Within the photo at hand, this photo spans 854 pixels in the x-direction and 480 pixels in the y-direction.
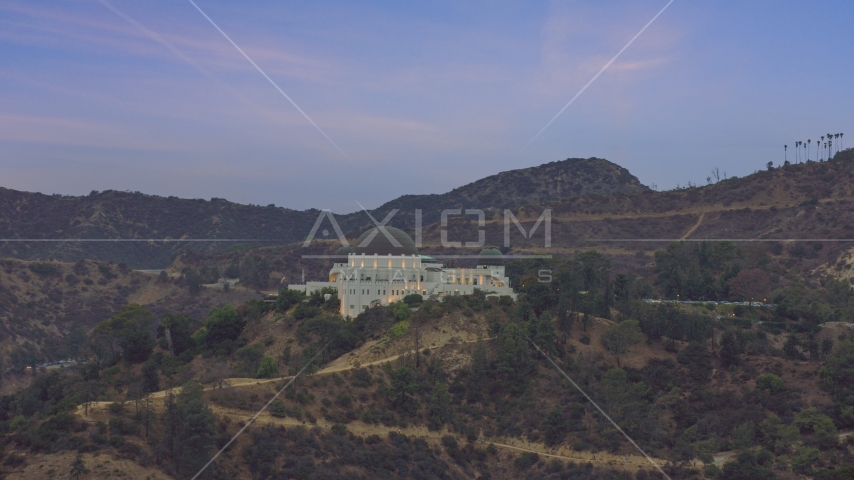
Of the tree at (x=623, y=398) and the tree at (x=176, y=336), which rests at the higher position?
the tree at (x=176, y=336)

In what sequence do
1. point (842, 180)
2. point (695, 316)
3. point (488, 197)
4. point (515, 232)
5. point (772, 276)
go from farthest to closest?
point (488, 197)
point (515, 232)
point (842, 180)
point (772, 276)
point (695, 316)

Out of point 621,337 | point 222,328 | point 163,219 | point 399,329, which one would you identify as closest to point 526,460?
point 399,329

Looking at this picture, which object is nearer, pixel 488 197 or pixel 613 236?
pixel 613 236

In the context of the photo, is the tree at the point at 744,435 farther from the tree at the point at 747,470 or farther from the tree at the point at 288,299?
the tree at the point at 288,299

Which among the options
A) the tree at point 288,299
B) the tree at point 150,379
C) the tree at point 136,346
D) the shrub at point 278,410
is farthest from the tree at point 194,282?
the shrub at point 278,410

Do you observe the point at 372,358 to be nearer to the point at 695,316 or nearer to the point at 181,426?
the point at 181,426

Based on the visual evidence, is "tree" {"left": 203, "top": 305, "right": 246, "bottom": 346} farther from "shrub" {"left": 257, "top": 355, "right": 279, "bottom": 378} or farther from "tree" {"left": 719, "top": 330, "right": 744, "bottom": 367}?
"tree" {"left": 719, "top": 330, "right": 744, "bottom": 367}

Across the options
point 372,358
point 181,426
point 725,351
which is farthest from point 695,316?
point 181,426
